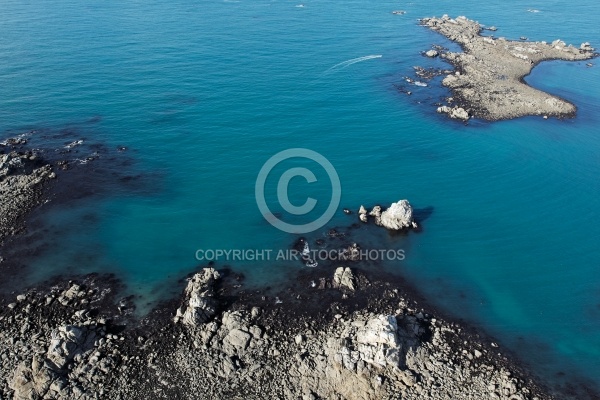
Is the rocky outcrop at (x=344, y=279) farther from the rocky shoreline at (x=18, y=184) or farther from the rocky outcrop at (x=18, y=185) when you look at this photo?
the rocky outcrop at (x=18, y=185)

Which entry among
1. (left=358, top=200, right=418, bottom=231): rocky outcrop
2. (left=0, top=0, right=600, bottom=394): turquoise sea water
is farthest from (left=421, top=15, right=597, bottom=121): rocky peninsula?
(left=358, top=200, right=418, bottom=231): rocky outcrop

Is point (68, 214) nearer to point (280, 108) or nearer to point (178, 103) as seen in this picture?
point (178, 103)

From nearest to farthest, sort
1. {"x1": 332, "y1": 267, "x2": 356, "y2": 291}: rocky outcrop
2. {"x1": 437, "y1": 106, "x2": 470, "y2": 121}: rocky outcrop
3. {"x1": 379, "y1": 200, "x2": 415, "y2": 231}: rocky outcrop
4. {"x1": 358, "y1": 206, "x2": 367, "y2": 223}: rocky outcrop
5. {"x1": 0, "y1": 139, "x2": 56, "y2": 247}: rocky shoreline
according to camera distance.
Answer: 1. {"x1": 332, "y1": 267, "x2": 356, "y2": 291}: rocky outcrop
2. {"x1": 0, "y1": 139, "x2": 56, "y2": 247}: rocky shoreline
3. {"x1": 379, "y1": 200, "x2": 415, "y2": 231}: rocky outcrop
4. {"x1": 358, "y1": 206, "x2": 367, "y2": 223}: rocky outcrop
5. {"x1": 437, "y1": 106, "x2": 470, "y2": 121}: rocky outcrop

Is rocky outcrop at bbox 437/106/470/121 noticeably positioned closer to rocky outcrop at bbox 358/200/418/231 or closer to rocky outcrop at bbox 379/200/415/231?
rocky outcrop at bbox 358/200/418/231

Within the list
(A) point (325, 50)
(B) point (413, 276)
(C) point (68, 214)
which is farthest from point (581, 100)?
(C) point (68, 214)

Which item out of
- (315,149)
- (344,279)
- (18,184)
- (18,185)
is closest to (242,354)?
(344,279)

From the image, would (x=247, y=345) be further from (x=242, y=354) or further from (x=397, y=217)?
(x=397, y=217)
